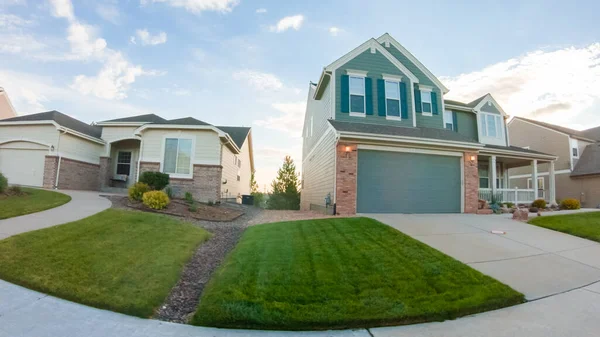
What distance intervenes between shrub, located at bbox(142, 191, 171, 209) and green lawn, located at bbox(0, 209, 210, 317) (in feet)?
10.5

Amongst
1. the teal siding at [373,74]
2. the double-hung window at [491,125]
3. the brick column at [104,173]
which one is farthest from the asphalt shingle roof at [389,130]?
the brick column at [104,173]

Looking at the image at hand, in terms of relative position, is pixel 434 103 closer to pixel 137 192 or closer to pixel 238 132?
pixel 137 192

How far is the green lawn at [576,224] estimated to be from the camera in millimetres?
7618

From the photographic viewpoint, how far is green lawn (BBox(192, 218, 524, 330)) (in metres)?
3.16

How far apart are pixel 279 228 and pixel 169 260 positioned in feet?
11.7

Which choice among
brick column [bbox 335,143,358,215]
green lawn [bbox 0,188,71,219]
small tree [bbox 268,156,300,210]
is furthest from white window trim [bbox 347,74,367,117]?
green lawn [bbox 0,188,71,219]

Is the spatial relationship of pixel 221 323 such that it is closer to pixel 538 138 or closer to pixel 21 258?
pixel 21 258

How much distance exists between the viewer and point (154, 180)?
1184 centimetres

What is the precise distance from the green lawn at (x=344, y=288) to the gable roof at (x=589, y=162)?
73.5ft

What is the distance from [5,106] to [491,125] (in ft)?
113

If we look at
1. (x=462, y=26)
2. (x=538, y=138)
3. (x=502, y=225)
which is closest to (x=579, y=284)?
(x=502, y=225)

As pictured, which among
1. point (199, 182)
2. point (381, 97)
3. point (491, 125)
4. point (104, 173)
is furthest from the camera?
point (104, 173)

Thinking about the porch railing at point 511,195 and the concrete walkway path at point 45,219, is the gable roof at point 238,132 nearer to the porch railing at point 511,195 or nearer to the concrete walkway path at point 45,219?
the concrete walkway path at point 45,219

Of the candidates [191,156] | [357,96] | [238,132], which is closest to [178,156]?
[191,156]
